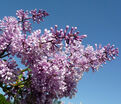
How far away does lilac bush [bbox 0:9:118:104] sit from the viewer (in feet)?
12.2

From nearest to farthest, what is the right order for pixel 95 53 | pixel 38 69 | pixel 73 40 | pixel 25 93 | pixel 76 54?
pixel 73 40 → pixel 38 69 → pixel 25 93 → pixel 76 54 → pixel 95 53

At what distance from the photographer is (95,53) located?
15.7 feet

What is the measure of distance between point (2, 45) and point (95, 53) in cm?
198

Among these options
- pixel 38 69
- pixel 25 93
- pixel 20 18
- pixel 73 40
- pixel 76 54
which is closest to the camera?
pixel 73 40

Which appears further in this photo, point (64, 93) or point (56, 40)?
point (64, 93)

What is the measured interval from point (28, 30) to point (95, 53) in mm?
1618

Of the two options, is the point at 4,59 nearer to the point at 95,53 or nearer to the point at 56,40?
the point at 56,40

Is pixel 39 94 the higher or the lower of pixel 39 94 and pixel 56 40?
the lower

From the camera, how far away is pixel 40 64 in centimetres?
389

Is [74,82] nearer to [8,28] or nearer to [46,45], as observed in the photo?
[46,45]

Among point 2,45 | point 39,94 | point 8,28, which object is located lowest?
point 39,94

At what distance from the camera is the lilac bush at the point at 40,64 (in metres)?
→ 3.71

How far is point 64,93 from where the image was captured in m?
4.38

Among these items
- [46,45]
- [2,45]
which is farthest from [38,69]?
[2,45]
